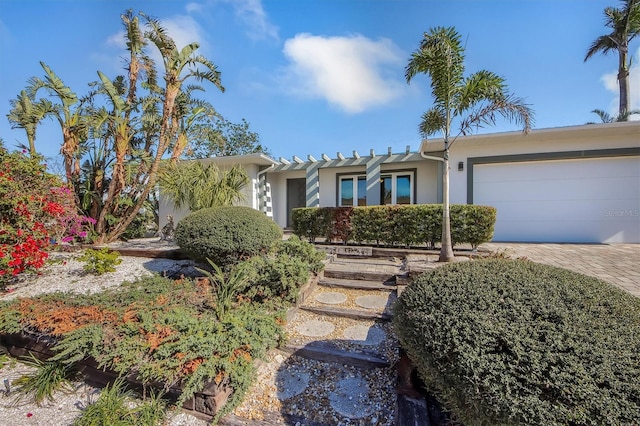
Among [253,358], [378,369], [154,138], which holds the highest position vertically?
[154,138]

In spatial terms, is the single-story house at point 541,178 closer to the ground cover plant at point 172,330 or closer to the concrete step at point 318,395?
the ground cover plant at point 172,330

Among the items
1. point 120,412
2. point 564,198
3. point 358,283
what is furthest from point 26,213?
point 564,198

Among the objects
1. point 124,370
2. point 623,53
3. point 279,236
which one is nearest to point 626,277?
point 279,236

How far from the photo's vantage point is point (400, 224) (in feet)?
19.9

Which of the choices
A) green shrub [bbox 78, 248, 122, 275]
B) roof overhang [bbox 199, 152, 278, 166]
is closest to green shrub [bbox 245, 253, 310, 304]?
green shrub [bbox 78, 248, 122, 275]

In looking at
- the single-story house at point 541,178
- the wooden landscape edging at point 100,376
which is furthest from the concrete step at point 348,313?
the single-story house at point 541,178

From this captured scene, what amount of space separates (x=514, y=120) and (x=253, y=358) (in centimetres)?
577

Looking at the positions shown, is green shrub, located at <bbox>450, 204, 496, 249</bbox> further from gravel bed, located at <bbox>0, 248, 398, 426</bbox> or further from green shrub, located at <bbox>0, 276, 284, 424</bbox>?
green shrub, located at <bbox>0, 276, 284, 424</bbox>

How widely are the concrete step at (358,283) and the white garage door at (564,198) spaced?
Result: 20.3 feet

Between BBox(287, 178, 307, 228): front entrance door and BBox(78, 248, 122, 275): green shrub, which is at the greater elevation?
BBox(287, 178, 307, 228): front entrance door

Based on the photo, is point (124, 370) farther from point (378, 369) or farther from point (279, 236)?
point (279, 236)

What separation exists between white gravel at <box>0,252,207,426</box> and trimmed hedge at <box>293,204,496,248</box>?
3.69m

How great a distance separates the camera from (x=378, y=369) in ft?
7.69

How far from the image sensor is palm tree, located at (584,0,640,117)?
10.7m
